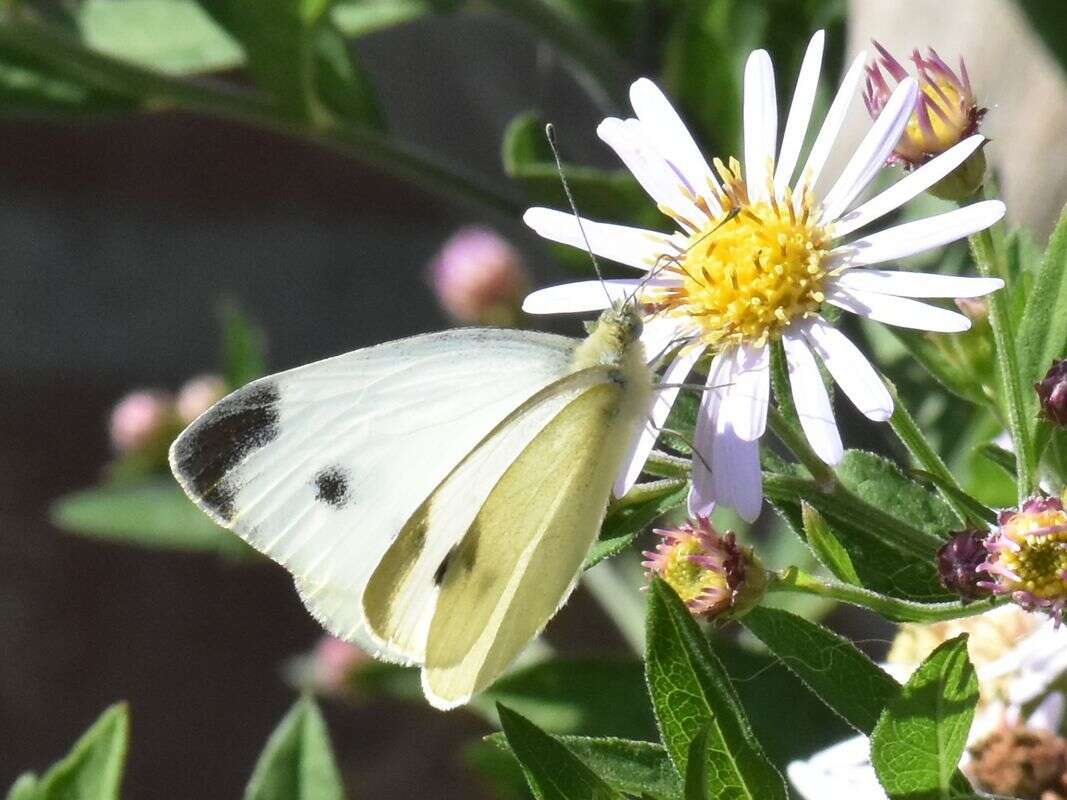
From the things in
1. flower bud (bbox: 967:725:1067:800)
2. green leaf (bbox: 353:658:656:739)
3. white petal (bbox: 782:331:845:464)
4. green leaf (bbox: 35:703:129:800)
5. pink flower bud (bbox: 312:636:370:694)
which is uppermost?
white petal (bbox: 782:331:845:464)

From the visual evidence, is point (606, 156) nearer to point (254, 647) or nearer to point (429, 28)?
point (429, 28)

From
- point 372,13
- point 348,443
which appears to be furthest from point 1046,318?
point 372,13

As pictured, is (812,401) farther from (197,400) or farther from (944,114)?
(197,400)

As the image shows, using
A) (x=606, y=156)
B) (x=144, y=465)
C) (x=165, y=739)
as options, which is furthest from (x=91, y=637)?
(x=606, y=156)

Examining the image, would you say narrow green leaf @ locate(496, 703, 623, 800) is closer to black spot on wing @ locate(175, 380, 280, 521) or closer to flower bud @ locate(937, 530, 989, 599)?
flower bud @ locate(937, 530, 989, 599)

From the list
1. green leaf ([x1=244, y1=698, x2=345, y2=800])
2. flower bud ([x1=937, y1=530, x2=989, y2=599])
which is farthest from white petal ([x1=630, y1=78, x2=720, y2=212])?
green leaf ([x1=244, y1=698, x2=345, y2=800])

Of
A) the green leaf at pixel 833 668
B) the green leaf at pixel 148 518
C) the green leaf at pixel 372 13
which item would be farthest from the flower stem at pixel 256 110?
the green leaf at pixel 833 668
